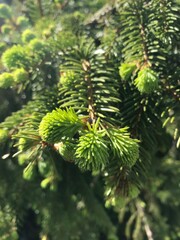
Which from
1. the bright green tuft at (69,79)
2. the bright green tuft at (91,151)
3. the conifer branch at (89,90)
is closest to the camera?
the bright green tuft at (91,151)

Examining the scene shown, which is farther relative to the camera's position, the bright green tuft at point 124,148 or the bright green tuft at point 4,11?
the bright green tuft at point 4,11

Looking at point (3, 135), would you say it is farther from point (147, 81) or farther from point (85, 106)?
point (147, 81)

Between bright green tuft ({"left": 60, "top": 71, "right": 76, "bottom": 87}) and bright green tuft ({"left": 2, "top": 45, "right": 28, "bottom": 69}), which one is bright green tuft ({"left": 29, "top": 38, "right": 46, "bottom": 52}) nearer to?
bright green tuft ({"left": 2, "top": 45, "right": 28, "bottom": 69})

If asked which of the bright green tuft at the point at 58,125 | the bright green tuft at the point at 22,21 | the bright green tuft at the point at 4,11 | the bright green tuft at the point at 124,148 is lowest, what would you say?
the bright green tuft at the point at 124,148

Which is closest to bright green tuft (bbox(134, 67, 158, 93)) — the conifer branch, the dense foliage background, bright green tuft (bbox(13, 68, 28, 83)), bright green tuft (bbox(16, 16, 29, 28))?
the dense foliage background

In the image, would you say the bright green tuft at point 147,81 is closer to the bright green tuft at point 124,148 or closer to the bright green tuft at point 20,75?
the bright green tuft at point 124,148

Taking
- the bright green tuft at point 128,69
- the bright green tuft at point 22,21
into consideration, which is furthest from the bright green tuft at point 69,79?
the bright green tuft at point 22,21

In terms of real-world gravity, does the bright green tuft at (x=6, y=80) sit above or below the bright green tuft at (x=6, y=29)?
below
